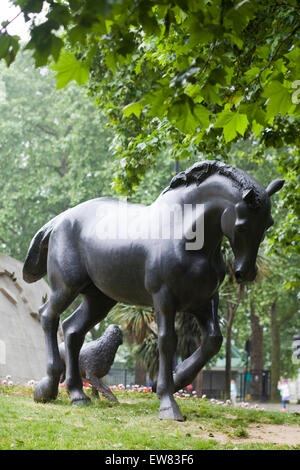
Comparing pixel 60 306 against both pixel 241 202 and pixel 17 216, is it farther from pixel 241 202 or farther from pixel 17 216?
pixel 17 216

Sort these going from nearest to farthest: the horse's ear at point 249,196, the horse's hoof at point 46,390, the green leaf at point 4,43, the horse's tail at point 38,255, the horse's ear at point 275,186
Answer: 1. the green leaf at point 4,43
2. the horse's ear at point 249,196
3. the horse's ear at point 275,186
4. the horse's hoof at point 46,390
5. the horse's tail at point 38,255

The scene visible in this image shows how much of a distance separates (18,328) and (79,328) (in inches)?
174

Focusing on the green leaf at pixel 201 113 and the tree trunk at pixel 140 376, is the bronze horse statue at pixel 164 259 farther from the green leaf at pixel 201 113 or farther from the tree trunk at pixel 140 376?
the tree trunk at pixel 140 376

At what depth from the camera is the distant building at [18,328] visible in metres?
10.8

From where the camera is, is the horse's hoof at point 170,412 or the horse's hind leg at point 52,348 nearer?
the horse's hoof at point 170,412

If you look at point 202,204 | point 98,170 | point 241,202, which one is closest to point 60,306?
point 202,204

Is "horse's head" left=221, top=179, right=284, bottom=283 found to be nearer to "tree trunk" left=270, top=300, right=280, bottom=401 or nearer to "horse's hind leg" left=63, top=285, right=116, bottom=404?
"horse's hind leg" left=63, top=285, right=116, bottom=404

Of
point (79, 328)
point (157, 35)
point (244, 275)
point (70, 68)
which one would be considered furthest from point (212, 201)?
point (70, 68)

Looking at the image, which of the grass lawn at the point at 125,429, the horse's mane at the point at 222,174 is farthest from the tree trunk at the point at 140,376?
the horse's mane at the point at 222,174

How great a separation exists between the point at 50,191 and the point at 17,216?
1.84 m

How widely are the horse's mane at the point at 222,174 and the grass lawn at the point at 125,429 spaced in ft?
6.90

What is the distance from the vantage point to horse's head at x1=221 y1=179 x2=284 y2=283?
556 cm

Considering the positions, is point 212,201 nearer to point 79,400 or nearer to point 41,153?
point 79,400

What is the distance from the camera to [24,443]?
461 centimetres
